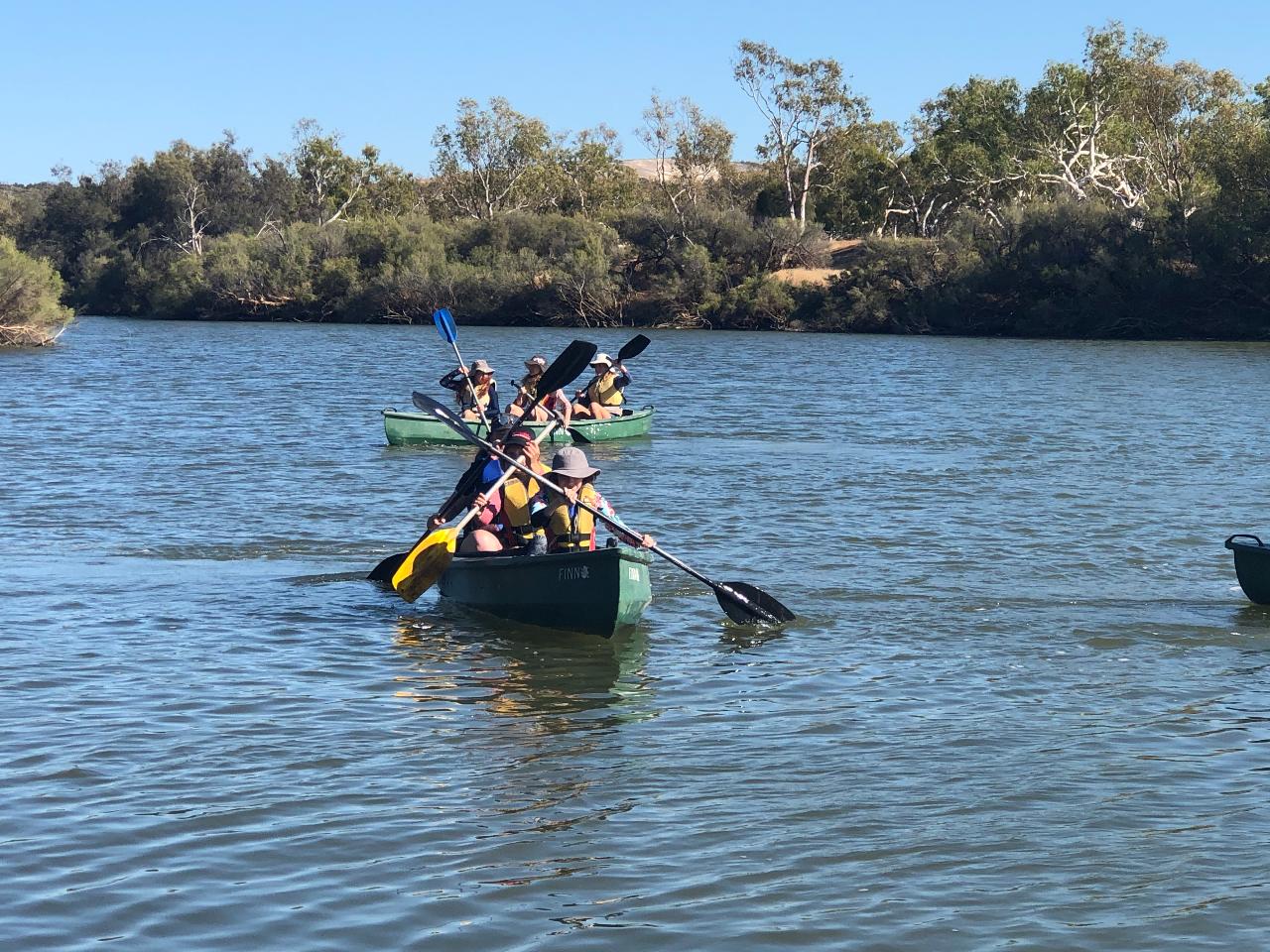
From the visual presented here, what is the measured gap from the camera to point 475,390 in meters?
19.9

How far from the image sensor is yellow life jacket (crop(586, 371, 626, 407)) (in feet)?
79.1

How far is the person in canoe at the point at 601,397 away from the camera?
79.0ft

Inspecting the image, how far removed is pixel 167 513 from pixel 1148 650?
33.6ft

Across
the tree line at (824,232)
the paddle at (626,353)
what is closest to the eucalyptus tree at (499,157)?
the tree line at (824,232)

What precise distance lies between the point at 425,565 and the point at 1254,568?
5.91m

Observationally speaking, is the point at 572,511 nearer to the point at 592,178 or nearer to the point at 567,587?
the point at 567,587

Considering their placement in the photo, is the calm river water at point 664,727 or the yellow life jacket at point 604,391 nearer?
the calm river water at point 664,727

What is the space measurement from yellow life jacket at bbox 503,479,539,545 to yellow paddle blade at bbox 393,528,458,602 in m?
0.42

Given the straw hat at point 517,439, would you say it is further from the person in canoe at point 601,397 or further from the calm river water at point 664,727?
the person in canoe at point 601,397

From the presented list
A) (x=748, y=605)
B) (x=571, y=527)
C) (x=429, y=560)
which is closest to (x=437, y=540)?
(x=429, y=560)

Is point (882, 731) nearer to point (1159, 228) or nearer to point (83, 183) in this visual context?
point (1159, 228)

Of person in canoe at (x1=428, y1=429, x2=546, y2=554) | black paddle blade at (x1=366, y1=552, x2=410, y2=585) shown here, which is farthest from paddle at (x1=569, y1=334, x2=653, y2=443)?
person in canoe at (x1=428, y1=429, x2=546, y2=554)

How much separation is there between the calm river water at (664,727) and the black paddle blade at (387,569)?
37cm

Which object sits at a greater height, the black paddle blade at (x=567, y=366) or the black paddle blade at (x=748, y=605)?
the black paddle blade at (x=567, y=366)
